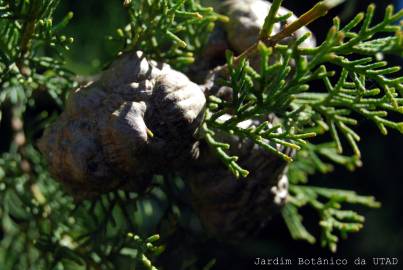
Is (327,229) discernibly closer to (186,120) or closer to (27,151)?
(186,120)

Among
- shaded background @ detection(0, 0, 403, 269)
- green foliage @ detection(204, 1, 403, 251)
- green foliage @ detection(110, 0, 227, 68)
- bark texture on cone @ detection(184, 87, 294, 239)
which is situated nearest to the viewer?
green foliage @ detection(204, 1, 403, 251)

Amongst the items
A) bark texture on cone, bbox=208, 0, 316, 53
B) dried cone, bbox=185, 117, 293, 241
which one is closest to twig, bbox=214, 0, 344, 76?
bark texture on cone, bbox=208, 0, 316, 53

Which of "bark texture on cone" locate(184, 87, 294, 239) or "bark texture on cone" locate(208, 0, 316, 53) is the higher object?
"bark texture on cone" locate(208, 0, 316, 53)

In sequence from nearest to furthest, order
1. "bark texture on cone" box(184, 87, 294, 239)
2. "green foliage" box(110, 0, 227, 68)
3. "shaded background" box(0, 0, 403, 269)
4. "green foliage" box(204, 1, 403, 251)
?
1. "green foliage" box(204, 1, 403, 251)
2. "green foliage" box(110, 0, 227, 68)
3. "bark texture on cone" box(184, 87, 294, 239)
4. "shaded background" box(0, 0, 403, 269)

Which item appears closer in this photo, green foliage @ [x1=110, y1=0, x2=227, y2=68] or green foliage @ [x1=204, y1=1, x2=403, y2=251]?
green foliage @ [x1=204, y1=1, x2=403, y2=251]

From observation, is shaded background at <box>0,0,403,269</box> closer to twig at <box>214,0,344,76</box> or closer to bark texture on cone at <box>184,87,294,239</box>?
bark texture on cone at <box>184,87,294,239</box>

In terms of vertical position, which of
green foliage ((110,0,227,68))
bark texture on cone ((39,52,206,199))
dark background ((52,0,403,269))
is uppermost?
green foliage ((110,0,227,68))

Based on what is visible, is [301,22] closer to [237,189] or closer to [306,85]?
[306,85]

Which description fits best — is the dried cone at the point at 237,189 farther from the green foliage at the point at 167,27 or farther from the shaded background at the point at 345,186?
the shaded background at the point at 345,186
